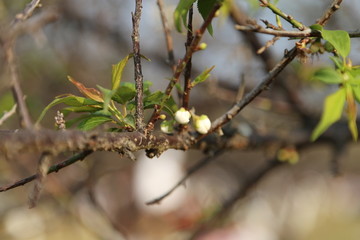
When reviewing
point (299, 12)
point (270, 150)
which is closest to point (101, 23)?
point (299, 12)

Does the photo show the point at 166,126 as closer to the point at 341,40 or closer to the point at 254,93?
the point at 254,93

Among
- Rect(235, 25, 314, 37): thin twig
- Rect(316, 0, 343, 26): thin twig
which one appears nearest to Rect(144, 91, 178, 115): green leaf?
Rect(235, 25, 314, 37): thin twig

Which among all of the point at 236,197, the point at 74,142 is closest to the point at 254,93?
the point at 74,142

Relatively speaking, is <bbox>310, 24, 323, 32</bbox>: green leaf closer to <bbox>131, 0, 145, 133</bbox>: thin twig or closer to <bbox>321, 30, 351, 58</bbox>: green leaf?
<bbox>321, 30, 351, 58</bbox>: green leaf

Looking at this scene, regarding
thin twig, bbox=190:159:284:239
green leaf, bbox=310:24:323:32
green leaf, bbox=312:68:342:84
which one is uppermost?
green leaf, bbox=310:24:323:32

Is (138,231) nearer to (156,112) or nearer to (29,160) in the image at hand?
(29,160)

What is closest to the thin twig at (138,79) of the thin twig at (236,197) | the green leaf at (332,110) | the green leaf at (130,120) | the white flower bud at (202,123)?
the green leaf at (130,120)
